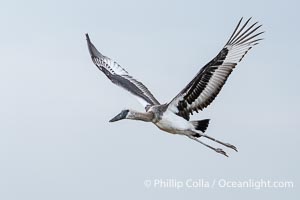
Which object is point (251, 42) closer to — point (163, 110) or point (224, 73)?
point (224, 73)

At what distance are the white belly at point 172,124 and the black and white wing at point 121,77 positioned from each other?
1877 mm

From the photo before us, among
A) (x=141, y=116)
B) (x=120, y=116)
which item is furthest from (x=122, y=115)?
(x=141, y=116)

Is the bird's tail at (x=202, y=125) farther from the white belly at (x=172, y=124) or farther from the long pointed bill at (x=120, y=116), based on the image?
the long pointed bill at (x=120, y=116)

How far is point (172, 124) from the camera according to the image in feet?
90.0

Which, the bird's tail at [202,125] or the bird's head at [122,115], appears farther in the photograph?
the bird's head at [122,115]

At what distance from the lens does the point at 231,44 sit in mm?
26891

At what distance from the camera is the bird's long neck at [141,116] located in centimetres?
2764

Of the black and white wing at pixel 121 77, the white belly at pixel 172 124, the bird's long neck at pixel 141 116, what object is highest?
the black and white wing at pixel 121 77

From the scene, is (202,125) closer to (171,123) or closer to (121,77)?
(171,123)

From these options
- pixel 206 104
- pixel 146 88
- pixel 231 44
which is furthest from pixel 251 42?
pixel 146 88

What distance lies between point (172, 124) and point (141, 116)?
0.97 meters

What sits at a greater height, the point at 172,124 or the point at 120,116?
the point at 120,116

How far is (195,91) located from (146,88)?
184 inches

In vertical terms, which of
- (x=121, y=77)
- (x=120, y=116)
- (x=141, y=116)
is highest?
(x=121, y=77)
